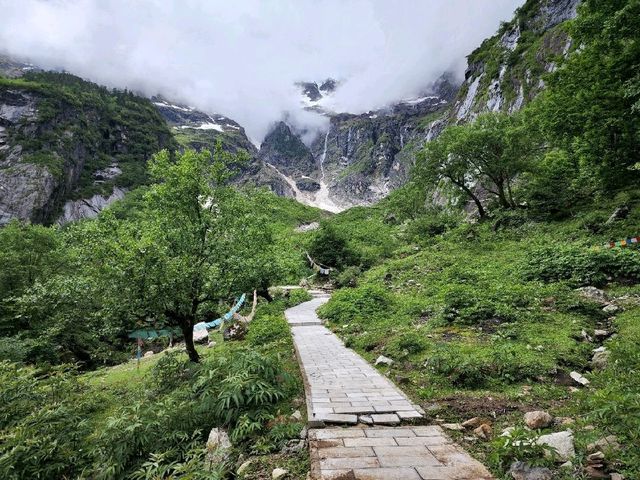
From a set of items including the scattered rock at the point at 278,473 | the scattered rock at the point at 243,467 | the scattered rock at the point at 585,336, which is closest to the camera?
the scattered rock at the point at 278,473

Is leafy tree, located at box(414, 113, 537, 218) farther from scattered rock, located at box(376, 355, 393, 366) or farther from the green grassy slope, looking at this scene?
scattered rock, located at box(376, 355, 393, 366)

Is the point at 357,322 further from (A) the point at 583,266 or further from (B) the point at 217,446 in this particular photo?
(B) the point at 217,446

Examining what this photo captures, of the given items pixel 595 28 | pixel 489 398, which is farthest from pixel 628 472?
pixel 595 28

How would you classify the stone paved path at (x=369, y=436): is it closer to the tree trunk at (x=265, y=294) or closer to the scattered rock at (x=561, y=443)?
the scattered rock at (x=561, y=443)

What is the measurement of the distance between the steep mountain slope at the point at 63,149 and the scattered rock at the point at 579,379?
83.8 m

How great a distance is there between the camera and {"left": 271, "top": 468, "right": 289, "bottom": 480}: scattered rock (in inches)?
172

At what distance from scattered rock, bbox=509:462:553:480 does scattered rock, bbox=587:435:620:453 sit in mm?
706

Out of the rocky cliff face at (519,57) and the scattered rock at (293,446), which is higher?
the rocky cliff face at (519,57)

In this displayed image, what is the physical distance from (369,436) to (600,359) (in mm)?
5026

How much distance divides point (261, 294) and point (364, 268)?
9.47m

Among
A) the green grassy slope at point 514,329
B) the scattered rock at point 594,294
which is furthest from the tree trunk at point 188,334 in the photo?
the scattered rock at point 594,294

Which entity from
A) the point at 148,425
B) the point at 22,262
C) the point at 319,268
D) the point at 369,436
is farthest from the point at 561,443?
the point at 22,262

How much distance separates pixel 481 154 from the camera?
24656 millimetres

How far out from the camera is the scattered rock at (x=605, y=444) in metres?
3.98
